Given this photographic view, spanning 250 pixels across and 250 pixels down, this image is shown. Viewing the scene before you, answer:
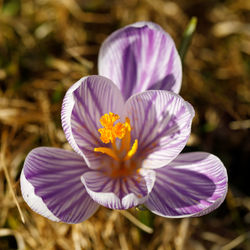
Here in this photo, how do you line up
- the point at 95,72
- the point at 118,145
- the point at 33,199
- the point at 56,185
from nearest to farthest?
the point at 33,199, the point at 56,185, the point at 118,145, the point at 95,72

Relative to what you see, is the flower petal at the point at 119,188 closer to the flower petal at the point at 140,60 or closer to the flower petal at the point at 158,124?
the flower petal at the point at 158,124

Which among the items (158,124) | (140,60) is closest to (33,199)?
(158,124)

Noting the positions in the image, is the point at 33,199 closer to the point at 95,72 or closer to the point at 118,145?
the point at 118,145

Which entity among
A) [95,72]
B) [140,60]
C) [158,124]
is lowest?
[95,72]

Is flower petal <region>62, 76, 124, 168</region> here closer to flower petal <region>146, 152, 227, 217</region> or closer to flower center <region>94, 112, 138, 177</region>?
flower center <region>94, 112, 138, 177</region>

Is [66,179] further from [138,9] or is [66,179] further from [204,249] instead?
[138,9]

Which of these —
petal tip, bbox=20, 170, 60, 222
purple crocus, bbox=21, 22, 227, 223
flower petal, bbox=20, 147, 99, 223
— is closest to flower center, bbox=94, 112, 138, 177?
purple crocus, bbox=21, 22, 227, 223

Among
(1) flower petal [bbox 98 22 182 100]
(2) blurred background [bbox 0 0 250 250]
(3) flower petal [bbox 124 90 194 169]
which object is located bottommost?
(2) blurred background [bbox 0 0 250 250]

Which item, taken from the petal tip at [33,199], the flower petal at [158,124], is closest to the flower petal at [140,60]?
the flower petal at [158,124]
